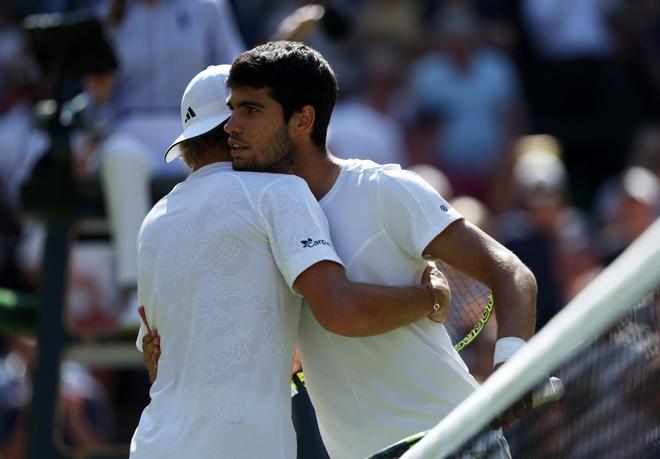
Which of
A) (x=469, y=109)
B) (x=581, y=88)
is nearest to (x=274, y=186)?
(x=469, y=109)

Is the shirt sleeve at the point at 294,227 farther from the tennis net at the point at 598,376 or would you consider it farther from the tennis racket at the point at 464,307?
the tennis net at the point at 598,376

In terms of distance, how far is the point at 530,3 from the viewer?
11.4m

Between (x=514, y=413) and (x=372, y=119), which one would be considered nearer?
(x=514, y=413)

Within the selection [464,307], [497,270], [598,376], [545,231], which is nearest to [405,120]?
[545,231]

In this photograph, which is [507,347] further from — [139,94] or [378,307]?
[139,94]

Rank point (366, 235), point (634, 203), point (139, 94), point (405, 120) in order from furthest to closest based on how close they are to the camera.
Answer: point (405, 120)
point (634, 203)
point (139, 94)
point (366, 235)

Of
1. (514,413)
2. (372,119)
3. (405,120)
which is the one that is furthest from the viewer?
(405,120)

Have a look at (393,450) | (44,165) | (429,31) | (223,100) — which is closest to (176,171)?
(44,165)

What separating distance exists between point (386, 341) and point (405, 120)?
715 cm

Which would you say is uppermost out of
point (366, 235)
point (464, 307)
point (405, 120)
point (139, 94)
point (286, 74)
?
point (286, 74)

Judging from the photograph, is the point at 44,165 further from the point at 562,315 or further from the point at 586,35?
the point at 586,35

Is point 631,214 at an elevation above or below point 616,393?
below

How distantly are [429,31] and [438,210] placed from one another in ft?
25.6

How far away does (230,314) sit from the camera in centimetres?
351
